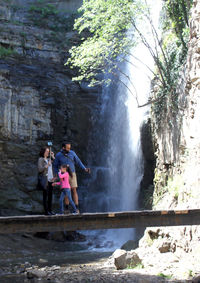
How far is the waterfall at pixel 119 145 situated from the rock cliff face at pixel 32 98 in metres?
0.95

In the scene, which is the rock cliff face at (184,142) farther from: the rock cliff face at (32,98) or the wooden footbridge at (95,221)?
the rock cliff face at (32,98)

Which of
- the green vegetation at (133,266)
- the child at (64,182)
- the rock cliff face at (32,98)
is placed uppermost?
the rock cliff face at (32,98)

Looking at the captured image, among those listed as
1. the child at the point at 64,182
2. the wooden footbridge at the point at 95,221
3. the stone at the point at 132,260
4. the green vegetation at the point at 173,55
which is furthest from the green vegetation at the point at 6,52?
the wooden footbridge at the point at 95,221

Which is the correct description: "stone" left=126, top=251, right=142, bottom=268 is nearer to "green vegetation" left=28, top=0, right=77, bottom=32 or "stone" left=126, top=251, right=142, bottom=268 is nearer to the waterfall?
the waterfall

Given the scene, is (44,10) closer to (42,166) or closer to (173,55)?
(173,55)

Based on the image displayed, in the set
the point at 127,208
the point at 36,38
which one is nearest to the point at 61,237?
the point at 127,208

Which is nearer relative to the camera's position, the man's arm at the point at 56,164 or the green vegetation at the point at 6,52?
the man's arm at the point at 56,164

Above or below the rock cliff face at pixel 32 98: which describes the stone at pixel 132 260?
below

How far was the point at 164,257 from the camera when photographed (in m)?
9.09

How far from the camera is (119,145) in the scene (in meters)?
21.4

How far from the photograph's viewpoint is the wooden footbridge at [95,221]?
6.19 metres

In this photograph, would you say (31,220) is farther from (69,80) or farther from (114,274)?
(69,80)

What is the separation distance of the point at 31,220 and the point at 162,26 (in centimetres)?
1304

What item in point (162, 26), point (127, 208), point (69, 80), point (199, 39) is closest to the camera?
point (199, 39)
